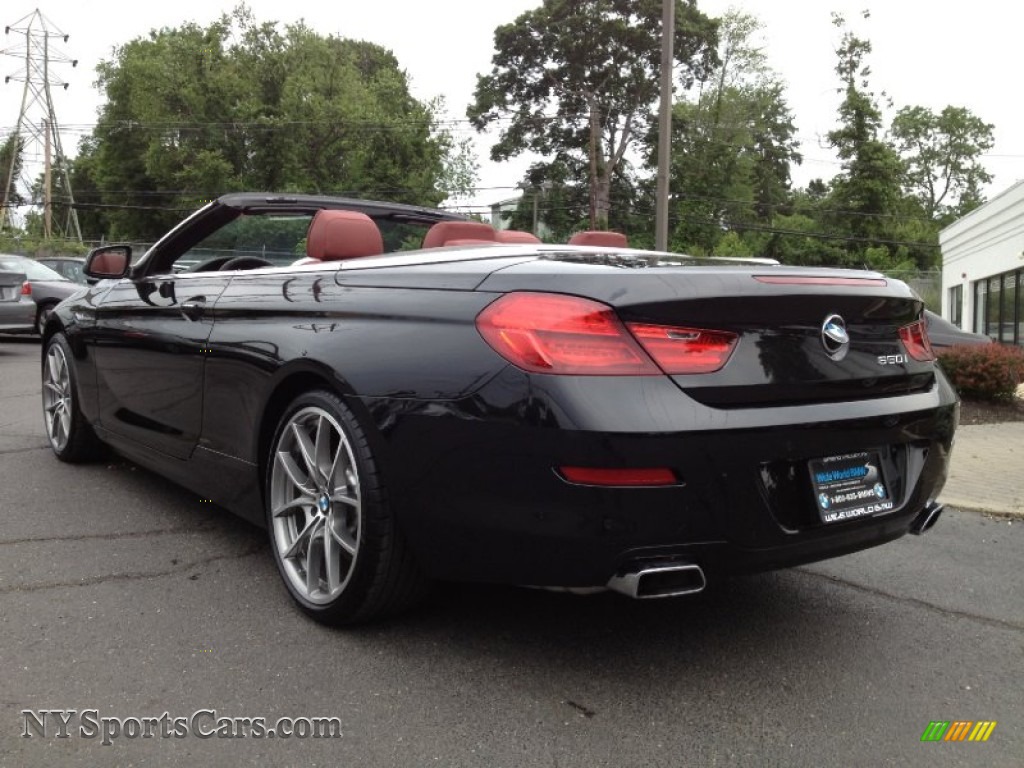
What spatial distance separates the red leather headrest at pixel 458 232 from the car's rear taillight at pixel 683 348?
163cm

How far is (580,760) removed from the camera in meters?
2.18

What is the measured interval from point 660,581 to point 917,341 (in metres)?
1.41

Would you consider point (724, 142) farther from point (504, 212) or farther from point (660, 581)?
point (660, 581)

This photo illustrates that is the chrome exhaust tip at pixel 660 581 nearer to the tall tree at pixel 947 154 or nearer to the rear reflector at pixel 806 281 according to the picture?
the rear reflector at pixel 806 281

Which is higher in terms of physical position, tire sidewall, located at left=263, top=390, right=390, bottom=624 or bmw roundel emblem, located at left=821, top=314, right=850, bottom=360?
bmw roundel emblem, located at left=821, top=314, right=850, bottom=360

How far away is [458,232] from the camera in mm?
3838

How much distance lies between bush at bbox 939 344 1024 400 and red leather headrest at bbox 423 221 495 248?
23.8ft

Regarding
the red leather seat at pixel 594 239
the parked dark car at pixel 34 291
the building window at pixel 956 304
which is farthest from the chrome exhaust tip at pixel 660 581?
A: the building window at pixel 956 304

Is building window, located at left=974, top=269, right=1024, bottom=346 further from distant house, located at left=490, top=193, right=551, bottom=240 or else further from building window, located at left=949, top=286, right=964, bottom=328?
distant house, located at left=490, top=193, right=551, bottom=240

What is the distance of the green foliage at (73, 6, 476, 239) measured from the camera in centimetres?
4722

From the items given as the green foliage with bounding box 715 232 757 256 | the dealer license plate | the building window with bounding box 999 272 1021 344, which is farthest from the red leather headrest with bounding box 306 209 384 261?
the green foliage with bounding box 715 232 757 256

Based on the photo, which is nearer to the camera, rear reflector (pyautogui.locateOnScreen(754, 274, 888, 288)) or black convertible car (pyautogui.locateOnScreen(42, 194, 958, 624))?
black convertible car (pyautogui.locateOnScreen(42, 194, 958, 624))

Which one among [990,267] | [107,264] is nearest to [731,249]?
[990,267]

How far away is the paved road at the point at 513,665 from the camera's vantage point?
2252 mm
